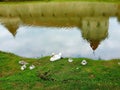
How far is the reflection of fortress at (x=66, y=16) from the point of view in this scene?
6078cm

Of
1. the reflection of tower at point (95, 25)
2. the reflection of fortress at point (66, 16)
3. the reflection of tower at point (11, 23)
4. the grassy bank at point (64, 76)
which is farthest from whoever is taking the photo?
the reflection of fortress at point (66, 16)

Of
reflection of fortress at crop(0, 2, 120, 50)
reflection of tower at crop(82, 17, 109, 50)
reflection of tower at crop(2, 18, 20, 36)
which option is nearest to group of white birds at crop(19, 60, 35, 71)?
reflection of fortress at crop(0, 2, 120, 50)

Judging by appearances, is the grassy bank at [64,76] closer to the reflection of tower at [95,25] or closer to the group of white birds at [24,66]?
the group of white birds at [24,66]

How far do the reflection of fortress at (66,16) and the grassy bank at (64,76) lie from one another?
23.9m

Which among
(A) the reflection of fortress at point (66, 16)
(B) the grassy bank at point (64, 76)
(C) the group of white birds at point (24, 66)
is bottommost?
(A) the reflection of fortress at point (66, 16)

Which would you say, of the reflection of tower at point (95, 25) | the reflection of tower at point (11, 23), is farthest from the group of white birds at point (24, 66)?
the reflection of tower at point (11, 23)

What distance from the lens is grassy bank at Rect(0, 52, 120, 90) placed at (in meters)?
25.5

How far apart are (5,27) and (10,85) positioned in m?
34.6

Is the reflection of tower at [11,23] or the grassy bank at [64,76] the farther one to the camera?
the reflection of tower at [11,23]

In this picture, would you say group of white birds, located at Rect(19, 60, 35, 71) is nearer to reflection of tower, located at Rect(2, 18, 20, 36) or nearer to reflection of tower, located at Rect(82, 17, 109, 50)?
reflection of tower, located at Rect(82, 17, 109, 50)

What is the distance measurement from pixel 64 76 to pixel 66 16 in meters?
42.6

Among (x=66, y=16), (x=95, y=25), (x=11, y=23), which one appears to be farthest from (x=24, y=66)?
(x=66, y=16)

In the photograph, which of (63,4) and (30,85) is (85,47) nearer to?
(30,85)

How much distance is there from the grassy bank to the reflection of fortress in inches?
940
